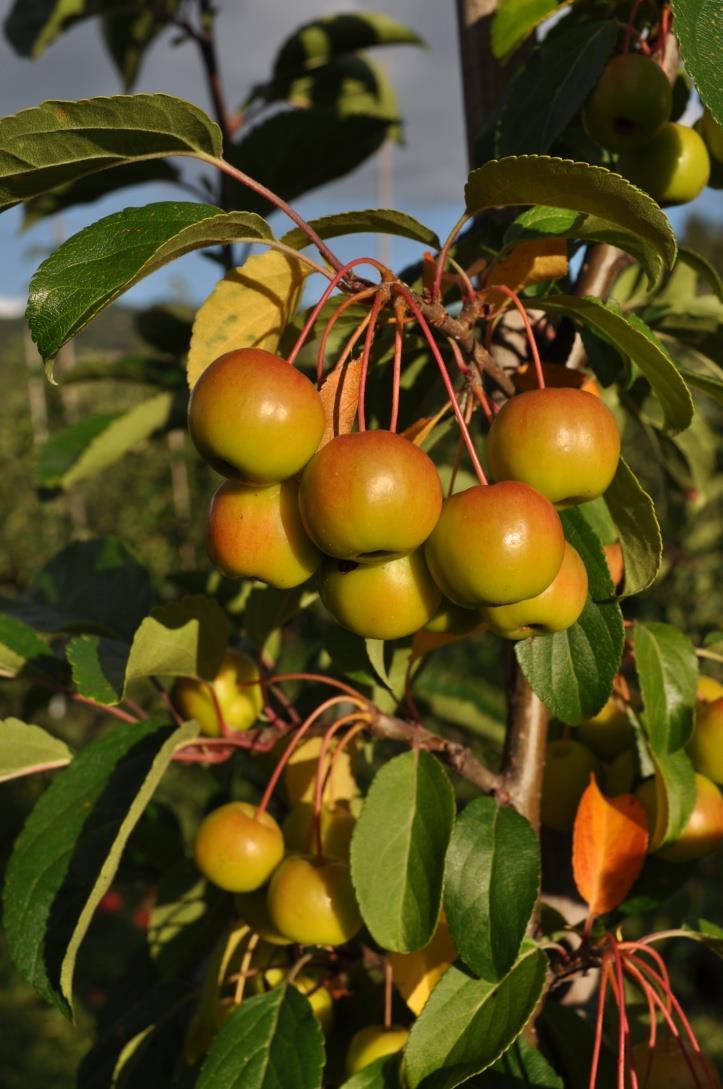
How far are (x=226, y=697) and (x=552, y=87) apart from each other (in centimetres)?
77

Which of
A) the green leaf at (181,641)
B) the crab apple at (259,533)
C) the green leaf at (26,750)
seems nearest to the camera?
the crab apple at (259,533)

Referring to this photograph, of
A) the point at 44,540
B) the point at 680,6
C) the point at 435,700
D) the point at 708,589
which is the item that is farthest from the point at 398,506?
the point at 44,540

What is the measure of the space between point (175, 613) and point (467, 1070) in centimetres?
52

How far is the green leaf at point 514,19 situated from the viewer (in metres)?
1.05

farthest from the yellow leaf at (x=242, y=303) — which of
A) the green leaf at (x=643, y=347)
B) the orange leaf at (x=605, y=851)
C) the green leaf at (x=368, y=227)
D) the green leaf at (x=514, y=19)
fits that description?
the orange leaf at (x=605, y=851)

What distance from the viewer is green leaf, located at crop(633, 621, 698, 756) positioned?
99cm

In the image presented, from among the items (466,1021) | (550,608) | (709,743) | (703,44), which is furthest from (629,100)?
(466,1021)

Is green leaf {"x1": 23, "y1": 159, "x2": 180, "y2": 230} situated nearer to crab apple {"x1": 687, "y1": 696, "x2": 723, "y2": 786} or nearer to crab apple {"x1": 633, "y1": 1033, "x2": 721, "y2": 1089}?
crab apple {"x1": 687, "y1": 696, "x2": 723, "y2": 786}

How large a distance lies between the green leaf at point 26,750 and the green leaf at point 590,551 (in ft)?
2.11

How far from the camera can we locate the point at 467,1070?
791 millimetres

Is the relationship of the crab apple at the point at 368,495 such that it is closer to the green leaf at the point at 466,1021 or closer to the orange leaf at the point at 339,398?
the orange leaf at the point at 339,398

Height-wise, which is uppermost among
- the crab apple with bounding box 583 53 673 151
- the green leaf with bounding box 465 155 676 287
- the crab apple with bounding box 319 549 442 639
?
the crab apple with bounding box 583 53 673 151

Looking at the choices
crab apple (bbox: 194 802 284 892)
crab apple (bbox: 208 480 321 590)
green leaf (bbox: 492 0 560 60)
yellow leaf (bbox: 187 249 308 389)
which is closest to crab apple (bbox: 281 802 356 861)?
crab apple (bbox: 194 802 284 892)

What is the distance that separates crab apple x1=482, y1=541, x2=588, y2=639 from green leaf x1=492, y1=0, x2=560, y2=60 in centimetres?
61
